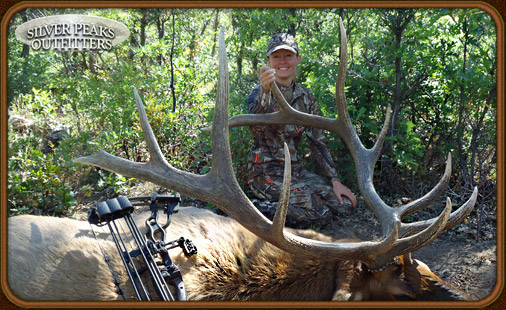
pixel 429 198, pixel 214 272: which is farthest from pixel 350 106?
pixel 214 272

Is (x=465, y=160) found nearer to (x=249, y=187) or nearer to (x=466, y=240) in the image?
(x=466, y=240)

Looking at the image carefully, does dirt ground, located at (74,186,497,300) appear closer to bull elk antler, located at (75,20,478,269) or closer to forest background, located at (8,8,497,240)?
forest background, located at (8,8,497,240)

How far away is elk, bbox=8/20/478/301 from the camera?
2.48 m

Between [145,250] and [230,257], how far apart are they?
0.61 metres

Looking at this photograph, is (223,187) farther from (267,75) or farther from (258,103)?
(258,103)

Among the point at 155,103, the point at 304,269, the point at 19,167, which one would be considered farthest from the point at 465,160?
the point at 19,167

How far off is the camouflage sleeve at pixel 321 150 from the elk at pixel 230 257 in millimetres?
1504

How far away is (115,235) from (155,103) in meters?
2.60

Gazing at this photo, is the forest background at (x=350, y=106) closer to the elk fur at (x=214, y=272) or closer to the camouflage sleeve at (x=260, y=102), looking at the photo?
the camouflage sleeve at (x=260, y=102)

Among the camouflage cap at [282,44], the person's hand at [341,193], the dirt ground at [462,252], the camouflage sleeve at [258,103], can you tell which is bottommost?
the dirt ground at [462,252]

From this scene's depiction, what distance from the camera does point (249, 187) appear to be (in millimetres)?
4711

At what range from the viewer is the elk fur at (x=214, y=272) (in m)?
2.47

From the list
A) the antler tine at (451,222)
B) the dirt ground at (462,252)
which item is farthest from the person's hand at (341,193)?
the antler tine at (451,222)

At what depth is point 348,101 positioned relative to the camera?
189 inches
